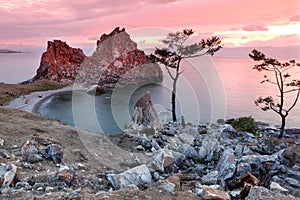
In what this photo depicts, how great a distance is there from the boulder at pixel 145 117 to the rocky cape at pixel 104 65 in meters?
44.3

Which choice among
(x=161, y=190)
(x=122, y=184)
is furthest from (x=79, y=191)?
(x=161, y=190)

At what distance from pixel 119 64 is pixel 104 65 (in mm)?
4914

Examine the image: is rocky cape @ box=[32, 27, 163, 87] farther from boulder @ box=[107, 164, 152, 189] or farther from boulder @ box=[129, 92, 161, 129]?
boulder @ box=[107, 164, 152, 189]

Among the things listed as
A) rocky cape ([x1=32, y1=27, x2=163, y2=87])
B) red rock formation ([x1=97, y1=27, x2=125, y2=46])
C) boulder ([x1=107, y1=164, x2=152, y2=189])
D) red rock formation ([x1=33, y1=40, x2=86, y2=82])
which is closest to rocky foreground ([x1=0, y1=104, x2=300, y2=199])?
boulder ([x1=107, y1=164, x2=152, y2=189])

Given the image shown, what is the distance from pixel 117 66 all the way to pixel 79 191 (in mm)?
67788

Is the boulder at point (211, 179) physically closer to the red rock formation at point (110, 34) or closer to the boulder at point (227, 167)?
the boulder at point (227, 167)

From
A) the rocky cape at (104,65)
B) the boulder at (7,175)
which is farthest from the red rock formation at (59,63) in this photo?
the boulder at (7,175)

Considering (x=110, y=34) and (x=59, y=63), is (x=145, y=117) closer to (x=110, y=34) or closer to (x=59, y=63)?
(x=59, y=63)

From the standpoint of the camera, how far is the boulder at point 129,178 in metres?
5.99

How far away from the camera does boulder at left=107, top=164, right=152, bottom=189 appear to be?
19.6 ft

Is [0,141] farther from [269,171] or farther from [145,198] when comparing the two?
[269,171]

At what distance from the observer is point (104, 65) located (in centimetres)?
7400

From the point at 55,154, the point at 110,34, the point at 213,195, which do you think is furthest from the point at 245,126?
the point at 110,34

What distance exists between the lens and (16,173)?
581 centimetres
